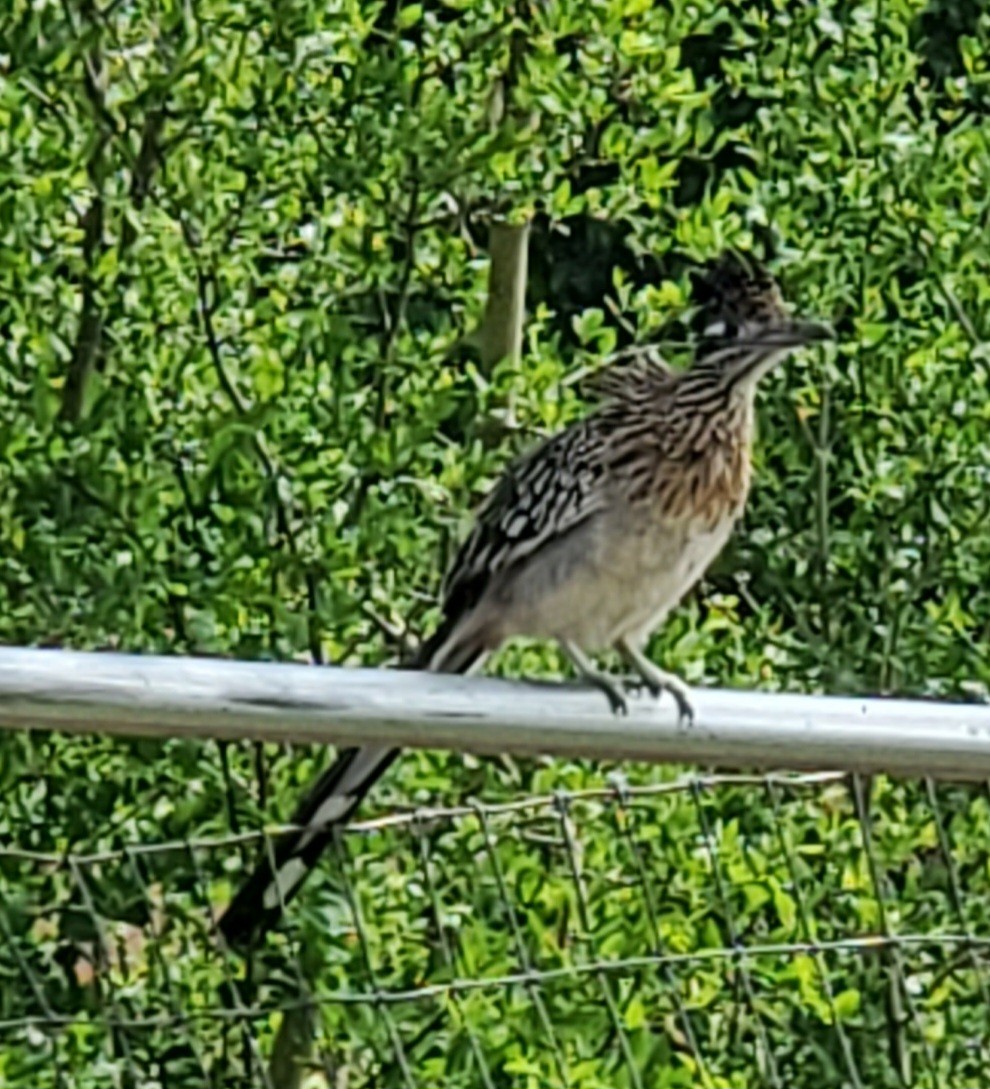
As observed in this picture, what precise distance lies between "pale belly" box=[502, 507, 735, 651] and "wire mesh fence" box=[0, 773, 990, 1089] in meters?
A: 0.17

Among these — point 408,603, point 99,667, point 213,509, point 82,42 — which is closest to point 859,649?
point 408,603

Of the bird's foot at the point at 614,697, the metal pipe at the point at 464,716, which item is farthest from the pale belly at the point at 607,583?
the metal pipe at the point at 464,716

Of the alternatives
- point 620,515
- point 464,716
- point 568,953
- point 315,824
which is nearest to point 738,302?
point 620,515

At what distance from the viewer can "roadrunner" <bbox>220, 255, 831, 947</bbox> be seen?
267cm

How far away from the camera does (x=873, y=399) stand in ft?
10.6

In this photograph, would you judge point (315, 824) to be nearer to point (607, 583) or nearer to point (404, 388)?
point (607, 583)

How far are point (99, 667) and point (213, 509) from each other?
4.12ft

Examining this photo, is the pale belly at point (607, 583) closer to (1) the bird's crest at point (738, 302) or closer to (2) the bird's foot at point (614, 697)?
(1) the bird's crest at point (738, 302)

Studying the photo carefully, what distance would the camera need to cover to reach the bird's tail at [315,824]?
7.42ft

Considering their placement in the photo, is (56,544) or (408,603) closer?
(56,544)

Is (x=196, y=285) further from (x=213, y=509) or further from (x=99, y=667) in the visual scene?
(x=99, y=667)

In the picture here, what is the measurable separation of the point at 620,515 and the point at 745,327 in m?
0.23

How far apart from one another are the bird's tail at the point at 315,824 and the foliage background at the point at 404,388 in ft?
0.86

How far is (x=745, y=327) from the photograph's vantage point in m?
2.70
